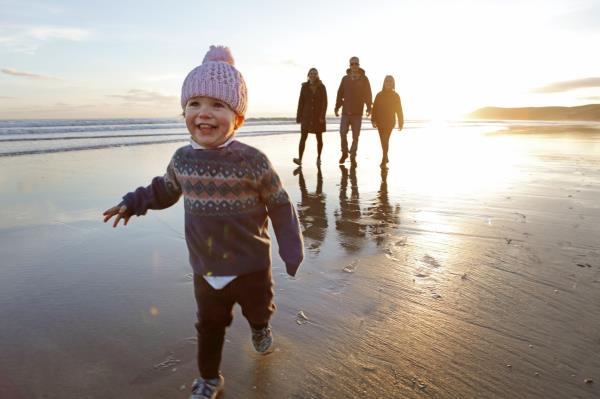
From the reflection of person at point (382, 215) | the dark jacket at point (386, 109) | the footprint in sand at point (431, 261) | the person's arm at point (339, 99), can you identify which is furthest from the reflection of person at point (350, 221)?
the person's arm at point (339, 99)

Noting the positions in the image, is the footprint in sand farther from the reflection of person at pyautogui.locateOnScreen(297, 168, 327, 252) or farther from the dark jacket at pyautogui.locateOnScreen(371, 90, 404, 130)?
the dark jacket at pyautogui.locateOnScreen(371, 90, 404, 130)

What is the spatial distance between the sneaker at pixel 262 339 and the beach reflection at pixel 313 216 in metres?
1.51

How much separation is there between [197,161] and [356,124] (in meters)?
7.70

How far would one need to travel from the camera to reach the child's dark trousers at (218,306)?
1.76 m

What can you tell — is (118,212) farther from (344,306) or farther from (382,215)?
(382,215)

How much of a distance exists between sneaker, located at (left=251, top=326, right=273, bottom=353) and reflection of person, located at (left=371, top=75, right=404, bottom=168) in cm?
737

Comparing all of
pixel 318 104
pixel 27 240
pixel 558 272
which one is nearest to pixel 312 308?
Answer: pixel 558 272

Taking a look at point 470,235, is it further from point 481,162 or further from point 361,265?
point 481,162

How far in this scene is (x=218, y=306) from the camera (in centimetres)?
178

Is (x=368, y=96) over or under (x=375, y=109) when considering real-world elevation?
over

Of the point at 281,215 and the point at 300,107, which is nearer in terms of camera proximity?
the point at 281,215

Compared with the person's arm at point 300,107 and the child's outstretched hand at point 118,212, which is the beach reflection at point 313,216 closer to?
the child's outstretched hand at point 118,212

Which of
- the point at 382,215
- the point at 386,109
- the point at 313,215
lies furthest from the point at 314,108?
the point at 382,215

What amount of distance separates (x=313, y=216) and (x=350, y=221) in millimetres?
474
